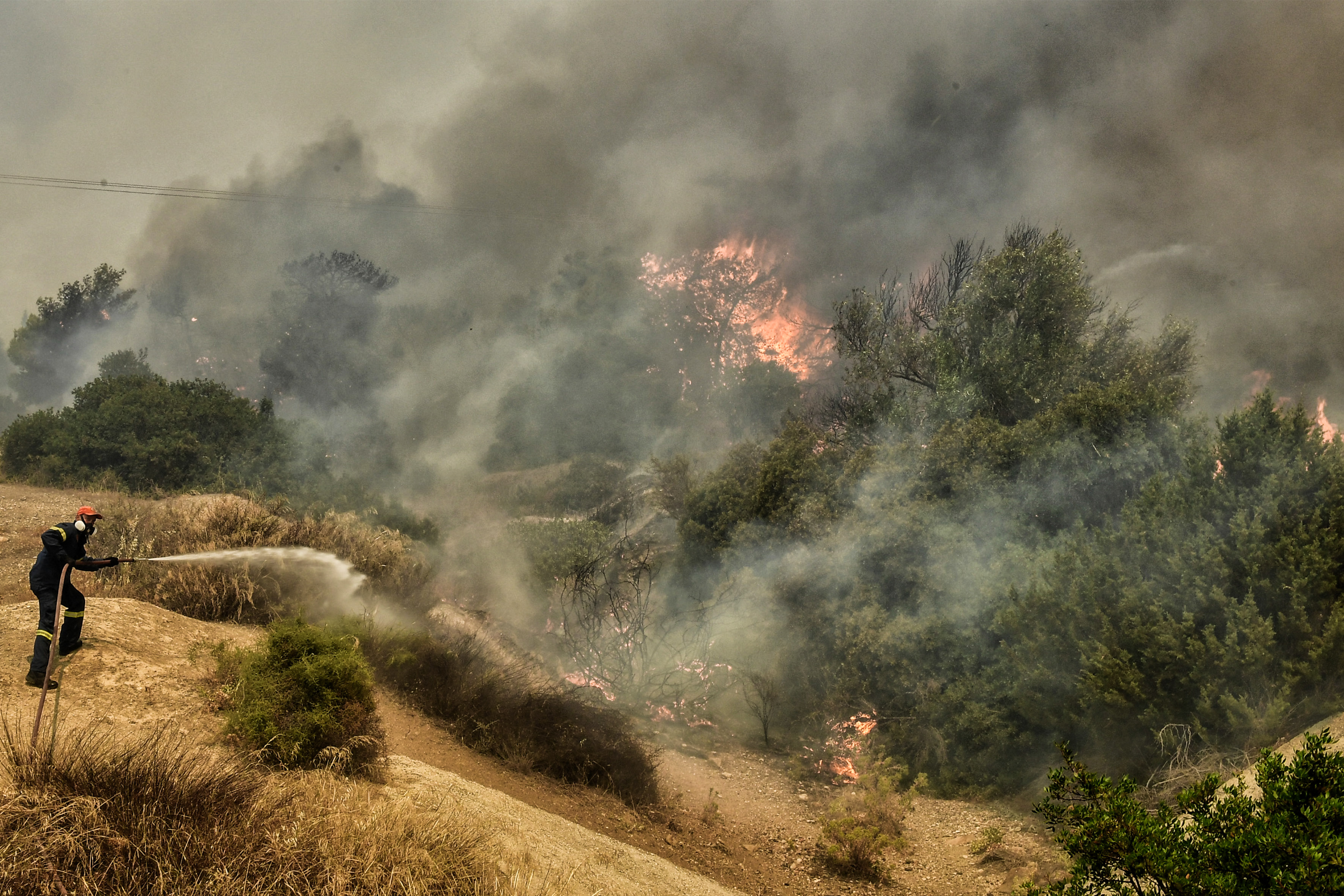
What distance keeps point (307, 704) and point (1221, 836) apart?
828 centimetres

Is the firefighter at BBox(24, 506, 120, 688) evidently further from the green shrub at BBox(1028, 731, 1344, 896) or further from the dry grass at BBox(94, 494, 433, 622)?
the green shrub at BBox(1028, 731, 1344, 896)

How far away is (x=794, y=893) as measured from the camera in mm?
10234

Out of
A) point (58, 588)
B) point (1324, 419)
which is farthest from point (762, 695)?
point (1324, 419)

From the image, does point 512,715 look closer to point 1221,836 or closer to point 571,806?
point 571,806

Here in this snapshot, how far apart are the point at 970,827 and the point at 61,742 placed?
12.6 m

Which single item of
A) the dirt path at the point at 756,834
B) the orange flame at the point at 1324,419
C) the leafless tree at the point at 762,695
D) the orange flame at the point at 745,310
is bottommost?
the dirt path at the point at 756,834

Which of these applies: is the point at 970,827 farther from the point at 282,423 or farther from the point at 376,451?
the point at 376,451

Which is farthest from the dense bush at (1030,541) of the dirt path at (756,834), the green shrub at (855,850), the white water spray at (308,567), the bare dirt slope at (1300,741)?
the white water spray at (308,567)

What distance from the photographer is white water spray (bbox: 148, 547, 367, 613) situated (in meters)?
12.9

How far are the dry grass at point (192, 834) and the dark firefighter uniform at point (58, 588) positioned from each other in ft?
7.33

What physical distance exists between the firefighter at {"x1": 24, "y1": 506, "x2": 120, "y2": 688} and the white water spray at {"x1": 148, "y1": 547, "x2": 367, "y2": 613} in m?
3.70

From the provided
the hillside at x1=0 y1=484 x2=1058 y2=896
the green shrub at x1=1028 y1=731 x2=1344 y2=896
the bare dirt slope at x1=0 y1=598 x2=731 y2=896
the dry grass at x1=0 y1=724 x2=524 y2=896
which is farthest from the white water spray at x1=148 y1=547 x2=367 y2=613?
the green shrub at x1=1028 y1=731 x2=1344 y2=896

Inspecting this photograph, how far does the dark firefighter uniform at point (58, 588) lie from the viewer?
7.84 meters

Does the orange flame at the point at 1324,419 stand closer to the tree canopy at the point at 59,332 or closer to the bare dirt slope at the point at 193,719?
the bare dirt slope at the point at 193,719
